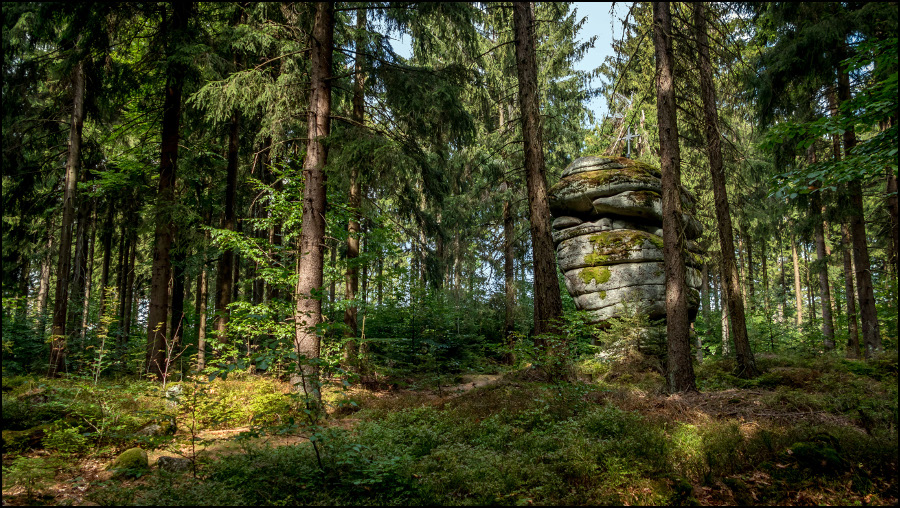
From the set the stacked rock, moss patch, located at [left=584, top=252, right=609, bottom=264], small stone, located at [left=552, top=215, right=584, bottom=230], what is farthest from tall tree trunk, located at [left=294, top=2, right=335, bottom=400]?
small stone, located at [left=552, top=215, right=584, bottom=230]

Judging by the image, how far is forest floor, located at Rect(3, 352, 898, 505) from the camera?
4.53m

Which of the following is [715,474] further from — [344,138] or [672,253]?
[344,138]

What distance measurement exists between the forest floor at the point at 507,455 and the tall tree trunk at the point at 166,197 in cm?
297

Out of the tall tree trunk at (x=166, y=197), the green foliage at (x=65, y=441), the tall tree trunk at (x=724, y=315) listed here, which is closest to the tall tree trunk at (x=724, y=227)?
the tall tree trunk at (x=724, y=315)

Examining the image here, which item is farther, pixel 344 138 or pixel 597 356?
pixel 597 356

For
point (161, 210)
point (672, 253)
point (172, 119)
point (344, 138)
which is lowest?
point (672, 253)

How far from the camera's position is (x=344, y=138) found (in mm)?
9844

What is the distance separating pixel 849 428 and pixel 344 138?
9.54 meters

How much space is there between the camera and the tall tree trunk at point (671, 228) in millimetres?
8664

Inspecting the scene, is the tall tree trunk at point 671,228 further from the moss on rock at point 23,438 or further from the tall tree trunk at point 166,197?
the tall tree trunk at point 166,197

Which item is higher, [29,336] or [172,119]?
[172,119]

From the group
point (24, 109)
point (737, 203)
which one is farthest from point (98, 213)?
point (737, 203)

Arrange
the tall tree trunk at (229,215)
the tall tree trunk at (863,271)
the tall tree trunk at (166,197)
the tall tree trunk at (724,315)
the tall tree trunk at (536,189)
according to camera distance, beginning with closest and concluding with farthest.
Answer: the tall tree trunk at (536,189) < the tall tree trunk at (166,197) < the tall tree trunk at (724,315) < the tall tree trunk at (863,271) < the tall tree trunk at (229,215)

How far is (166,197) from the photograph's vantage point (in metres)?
10.9
